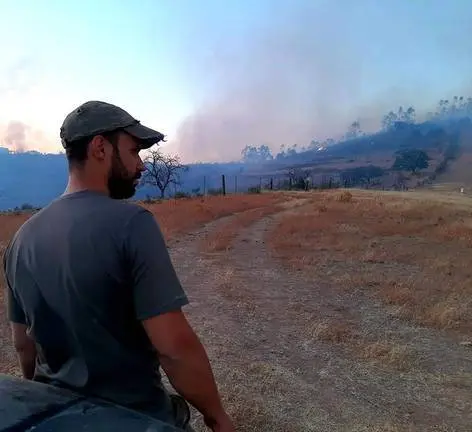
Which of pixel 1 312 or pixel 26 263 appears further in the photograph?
pixel 1 312

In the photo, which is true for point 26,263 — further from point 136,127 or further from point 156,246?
point 136,127

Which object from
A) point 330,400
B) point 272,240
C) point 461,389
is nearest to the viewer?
point 330,400

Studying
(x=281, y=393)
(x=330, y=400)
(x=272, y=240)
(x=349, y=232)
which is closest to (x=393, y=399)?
(x=330, y=400)

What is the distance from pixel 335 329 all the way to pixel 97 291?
5.38 m

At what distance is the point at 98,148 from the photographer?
1658 mm

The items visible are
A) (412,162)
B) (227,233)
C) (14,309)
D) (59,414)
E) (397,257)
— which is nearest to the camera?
(59,414)

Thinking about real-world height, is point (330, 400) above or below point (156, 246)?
below

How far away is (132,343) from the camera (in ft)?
5.24

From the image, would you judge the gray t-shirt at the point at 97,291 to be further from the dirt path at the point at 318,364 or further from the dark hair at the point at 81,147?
the dirt path at the point at 318,364

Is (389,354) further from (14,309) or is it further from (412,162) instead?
(412,162)

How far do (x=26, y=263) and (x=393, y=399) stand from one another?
394 centimetres

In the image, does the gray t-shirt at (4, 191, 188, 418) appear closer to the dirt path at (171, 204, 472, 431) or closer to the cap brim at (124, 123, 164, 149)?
the cap brim at (124, 123, 164, 149)

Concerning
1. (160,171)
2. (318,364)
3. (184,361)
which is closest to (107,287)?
(184,361)

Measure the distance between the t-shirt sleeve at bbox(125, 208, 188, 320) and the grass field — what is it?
2.85 metres
